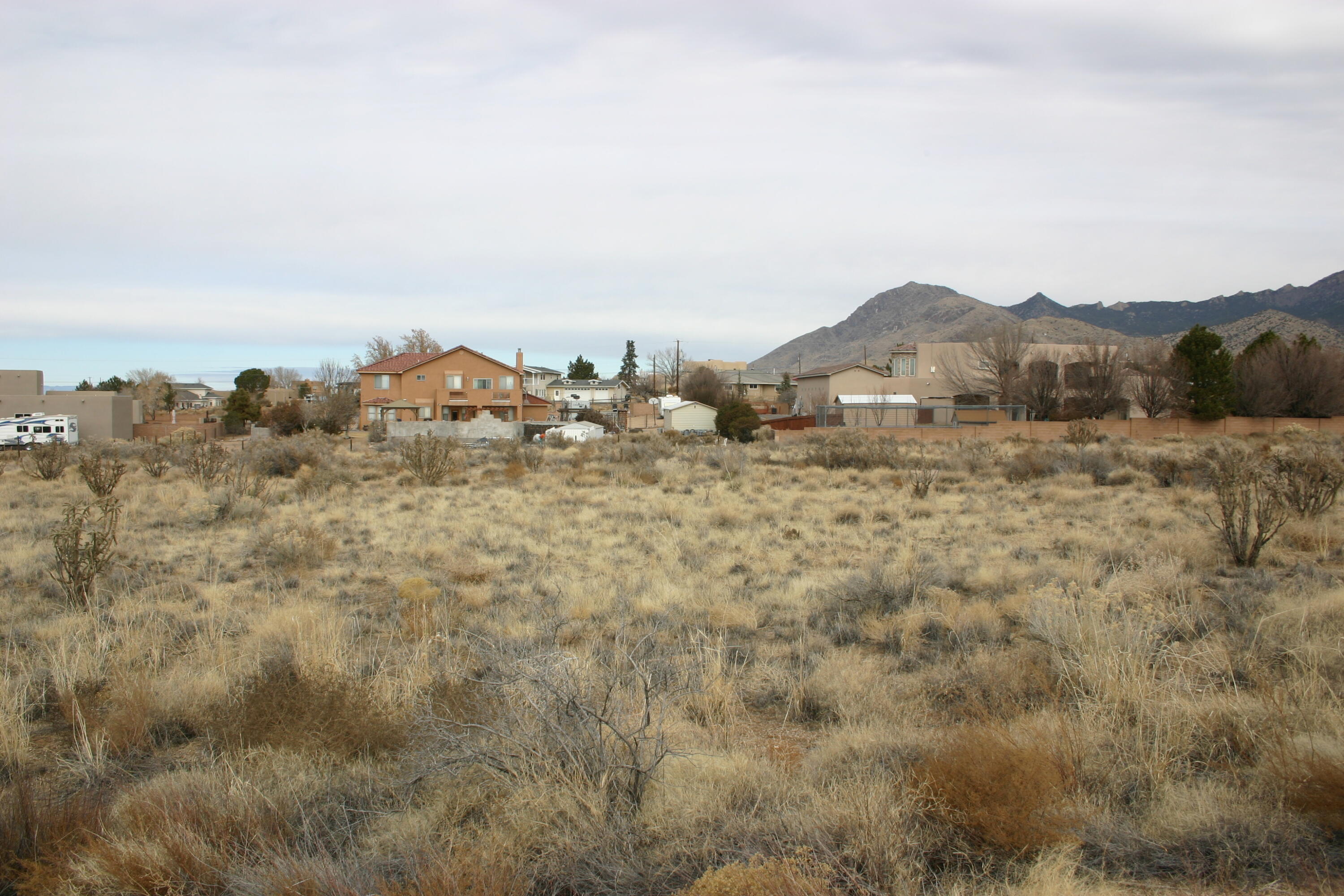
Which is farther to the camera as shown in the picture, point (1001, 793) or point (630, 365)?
point (630, 365)

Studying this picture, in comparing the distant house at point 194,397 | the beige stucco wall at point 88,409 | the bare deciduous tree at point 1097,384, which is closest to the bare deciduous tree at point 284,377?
the distant house at point 194,397

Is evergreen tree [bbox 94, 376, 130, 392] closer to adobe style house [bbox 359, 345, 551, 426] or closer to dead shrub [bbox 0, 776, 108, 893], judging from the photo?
adobe style house [bbox 359, 345, 551, 426]

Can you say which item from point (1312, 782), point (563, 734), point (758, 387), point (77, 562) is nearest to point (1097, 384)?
point (758, 387)

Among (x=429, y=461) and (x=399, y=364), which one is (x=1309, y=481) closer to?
(x=429, y=461)

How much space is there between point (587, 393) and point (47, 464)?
81.4 m

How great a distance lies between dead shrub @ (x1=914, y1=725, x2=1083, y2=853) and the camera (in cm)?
350

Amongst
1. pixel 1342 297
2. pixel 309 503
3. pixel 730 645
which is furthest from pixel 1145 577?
pixel 1342 297

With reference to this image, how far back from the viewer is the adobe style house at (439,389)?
204 ft

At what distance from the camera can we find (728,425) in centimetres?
5106

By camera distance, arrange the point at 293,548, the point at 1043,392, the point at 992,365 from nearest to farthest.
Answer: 1. the point at 293,548
2. the point at 1043,392
3. the point at 992,365

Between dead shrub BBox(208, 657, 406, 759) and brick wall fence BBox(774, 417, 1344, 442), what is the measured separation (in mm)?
35248

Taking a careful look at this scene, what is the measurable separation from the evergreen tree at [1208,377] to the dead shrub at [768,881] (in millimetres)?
54100

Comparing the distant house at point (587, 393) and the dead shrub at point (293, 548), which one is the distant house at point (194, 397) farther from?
the dead shrub at point (293, 548)

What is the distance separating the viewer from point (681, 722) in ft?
16.5
